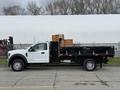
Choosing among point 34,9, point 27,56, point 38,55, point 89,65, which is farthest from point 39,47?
point 34,9

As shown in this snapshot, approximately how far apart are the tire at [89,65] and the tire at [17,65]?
3.86 meters

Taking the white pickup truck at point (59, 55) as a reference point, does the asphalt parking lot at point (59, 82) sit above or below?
below

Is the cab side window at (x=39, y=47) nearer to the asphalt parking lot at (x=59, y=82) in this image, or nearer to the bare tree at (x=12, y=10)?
the asphalt parking lot at (x=59, y=82)

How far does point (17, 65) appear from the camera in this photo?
786 inches

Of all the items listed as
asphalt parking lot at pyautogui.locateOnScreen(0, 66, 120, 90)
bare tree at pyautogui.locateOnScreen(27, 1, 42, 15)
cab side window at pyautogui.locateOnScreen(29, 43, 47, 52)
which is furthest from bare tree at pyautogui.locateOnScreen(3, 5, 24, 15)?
asphalt parking lot at pyautogui.locateOnScreen(0, 66, 120, 90)

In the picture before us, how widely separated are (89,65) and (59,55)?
1.97 meters

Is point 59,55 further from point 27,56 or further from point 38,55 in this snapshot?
point 27,56

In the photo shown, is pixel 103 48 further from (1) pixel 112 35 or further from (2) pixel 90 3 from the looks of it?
(2) pixel 90 3

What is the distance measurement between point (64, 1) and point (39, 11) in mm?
6148

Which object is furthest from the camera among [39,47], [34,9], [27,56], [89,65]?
[34,9]

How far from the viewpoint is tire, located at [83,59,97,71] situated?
19953mm

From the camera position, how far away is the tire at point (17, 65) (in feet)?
65.4

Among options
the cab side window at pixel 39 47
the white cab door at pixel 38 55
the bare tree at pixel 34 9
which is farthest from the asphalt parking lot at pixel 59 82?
the bare tree at pixel 34 9

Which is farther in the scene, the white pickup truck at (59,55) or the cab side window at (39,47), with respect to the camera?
the cab side window at (39,47)
